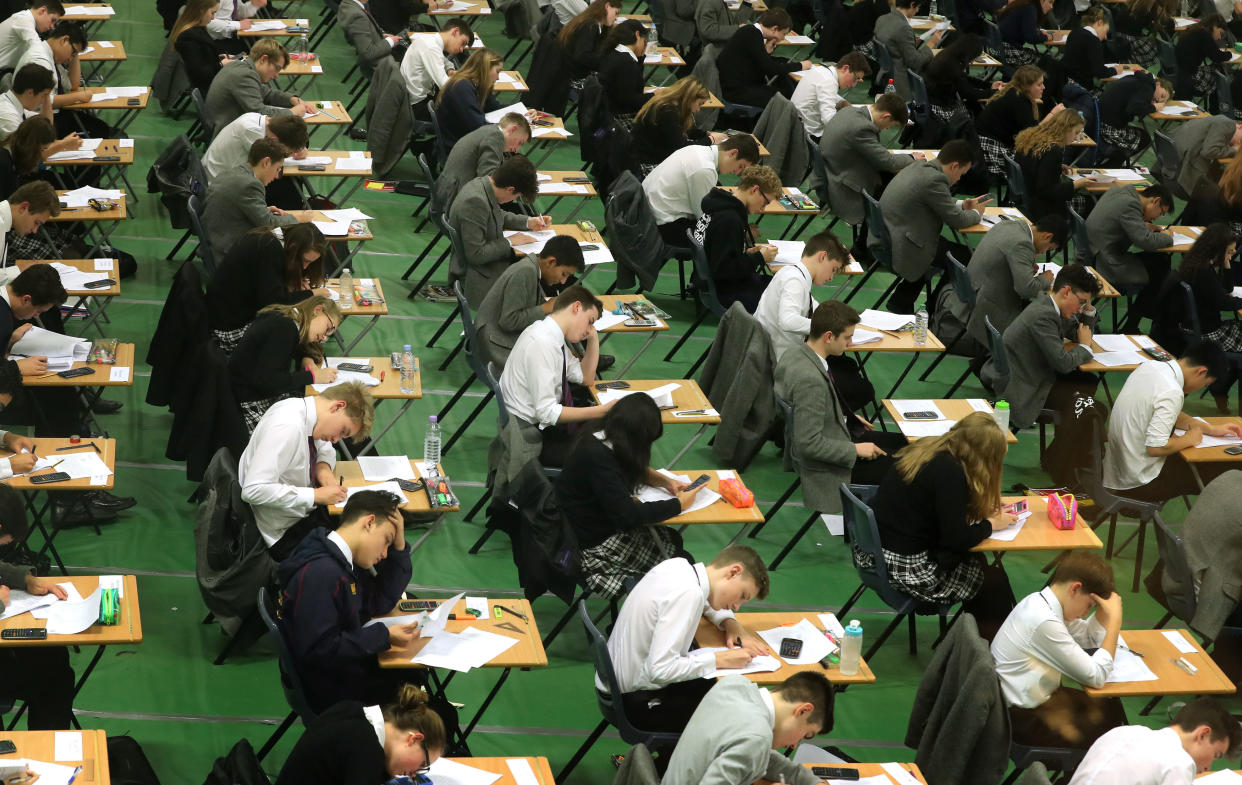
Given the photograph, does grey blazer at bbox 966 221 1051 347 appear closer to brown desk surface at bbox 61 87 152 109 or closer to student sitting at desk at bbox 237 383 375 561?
student sitting at desk at bbox 237 383 375 561

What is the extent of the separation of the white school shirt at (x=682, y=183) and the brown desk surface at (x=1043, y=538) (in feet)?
11.0

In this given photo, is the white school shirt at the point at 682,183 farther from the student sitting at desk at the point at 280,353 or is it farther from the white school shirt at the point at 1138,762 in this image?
the white school shirt at the point at 1138,762

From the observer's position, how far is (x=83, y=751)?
456cm

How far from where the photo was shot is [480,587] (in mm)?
6902

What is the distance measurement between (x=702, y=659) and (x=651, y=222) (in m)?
4.40

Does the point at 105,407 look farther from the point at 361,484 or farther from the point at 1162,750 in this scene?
the point at 1162,750

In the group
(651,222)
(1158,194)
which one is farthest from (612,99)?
(1158,194)

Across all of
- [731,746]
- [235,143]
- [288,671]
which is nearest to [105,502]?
[288,671]

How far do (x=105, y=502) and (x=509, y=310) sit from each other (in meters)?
2.21

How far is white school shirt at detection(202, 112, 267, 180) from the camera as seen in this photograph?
890cm

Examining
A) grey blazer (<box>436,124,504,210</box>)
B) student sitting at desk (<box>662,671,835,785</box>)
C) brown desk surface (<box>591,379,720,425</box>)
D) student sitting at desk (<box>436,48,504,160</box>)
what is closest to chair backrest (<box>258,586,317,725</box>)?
student sitting at desk (<box>662,671,835,785</box>)

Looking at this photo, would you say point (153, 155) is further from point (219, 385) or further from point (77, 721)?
point (77, 721)

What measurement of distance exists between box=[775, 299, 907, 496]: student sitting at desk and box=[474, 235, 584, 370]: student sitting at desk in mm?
1299

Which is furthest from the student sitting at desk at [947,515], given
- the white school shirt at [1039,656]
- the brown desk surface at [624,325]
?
the brown desk surface at [624,325]
